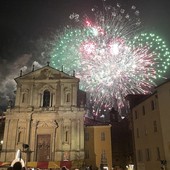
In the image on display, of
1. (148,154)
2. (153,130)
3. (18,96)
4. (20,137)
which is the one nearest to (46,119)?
(20,137)

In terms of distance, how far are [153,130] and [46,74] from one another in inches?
883

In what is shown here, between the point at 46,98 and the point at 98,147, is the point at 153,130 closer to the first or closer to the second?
the point at 98,147

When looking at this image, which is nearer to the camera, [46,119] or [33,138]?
[33,138]

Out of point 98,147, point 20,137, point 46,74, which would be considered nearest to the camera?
point 20,137

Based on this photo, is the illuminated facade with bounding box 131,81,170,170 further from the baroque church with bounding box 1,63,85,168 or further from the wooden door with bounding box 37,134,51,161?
the wooden door with bounding box 37,134,51,161

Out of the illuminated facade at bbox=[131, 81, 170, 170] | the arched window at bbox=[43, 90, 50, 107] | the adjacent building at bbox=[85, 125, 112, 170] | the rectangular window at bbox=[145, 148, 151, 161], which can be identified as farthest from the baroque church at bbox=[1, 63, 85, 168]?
the rectangular window at bbox=[145, 148, 151, 161]

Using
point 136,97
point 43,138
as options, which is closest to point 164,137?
point 136,97

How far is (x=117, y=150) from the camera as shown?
48.7 meters

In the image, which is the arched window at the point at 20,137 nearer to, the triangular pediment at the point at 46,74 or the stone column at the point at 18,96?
the stone column at the point at 18,96

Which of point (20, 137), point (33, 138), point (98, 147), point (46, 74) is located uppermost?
point (46, 74)

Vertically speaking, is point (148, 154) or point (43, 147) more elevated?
point (43, 147)

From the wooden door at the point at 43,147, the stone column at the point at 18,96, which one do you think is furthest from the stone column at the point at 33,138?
the stone column at the point at 18,96

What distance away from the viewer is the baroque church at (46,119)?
3838 centimetres

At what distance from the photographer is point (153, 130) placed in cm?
2995
